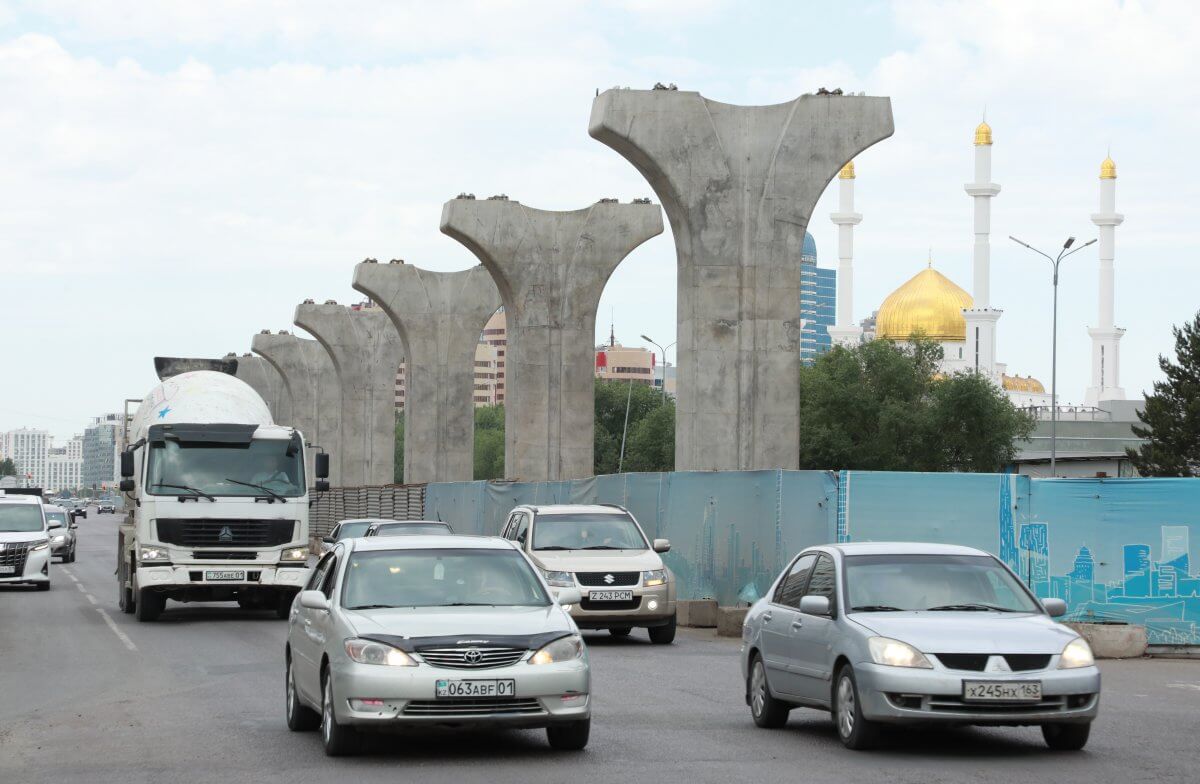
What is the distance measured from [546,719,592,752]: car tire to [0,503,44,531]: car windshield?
25.0 m

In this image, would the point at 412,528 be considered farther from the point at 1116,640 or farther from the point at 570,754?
the point at 570,754

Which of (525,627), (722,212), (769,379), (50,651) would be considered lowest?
(50,651)

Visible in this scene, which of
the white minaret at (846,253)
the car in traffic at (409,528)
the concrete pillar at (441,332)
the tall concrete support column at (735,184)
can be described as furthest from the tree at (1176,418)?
the white minaret at (846,253)

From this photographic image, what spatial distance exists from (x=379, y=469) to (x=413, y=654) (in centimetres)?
6266

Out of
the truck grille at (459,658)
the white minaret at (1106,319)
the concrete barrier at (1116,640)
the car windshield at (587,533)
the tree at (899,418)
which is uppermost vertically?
the white minaret at (1106,319)

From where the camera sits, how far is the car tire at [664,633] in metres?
21.5

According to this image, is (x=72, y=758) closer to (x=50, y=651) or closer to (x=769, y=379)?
(x=50, y=651)

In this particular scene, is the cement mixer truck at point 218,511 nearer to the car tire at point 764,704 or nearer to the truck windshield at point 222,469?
the truck windshield at point 222,469

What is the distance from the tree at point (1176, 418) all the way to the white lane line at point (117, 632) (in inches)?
1919

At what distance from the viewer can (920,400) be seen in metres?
90.7

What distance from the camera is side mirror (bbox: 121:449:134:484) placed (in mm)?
24922

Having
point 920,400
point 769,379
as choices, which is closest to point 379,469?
point 920,400

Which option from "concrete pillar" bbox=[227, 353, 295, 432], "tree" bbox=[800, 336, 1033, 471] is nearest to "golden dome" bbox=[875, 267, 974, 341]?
"tree" bbox=[800, 336, 1033, 471]

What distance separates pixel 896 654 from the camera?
1051 centimetres
